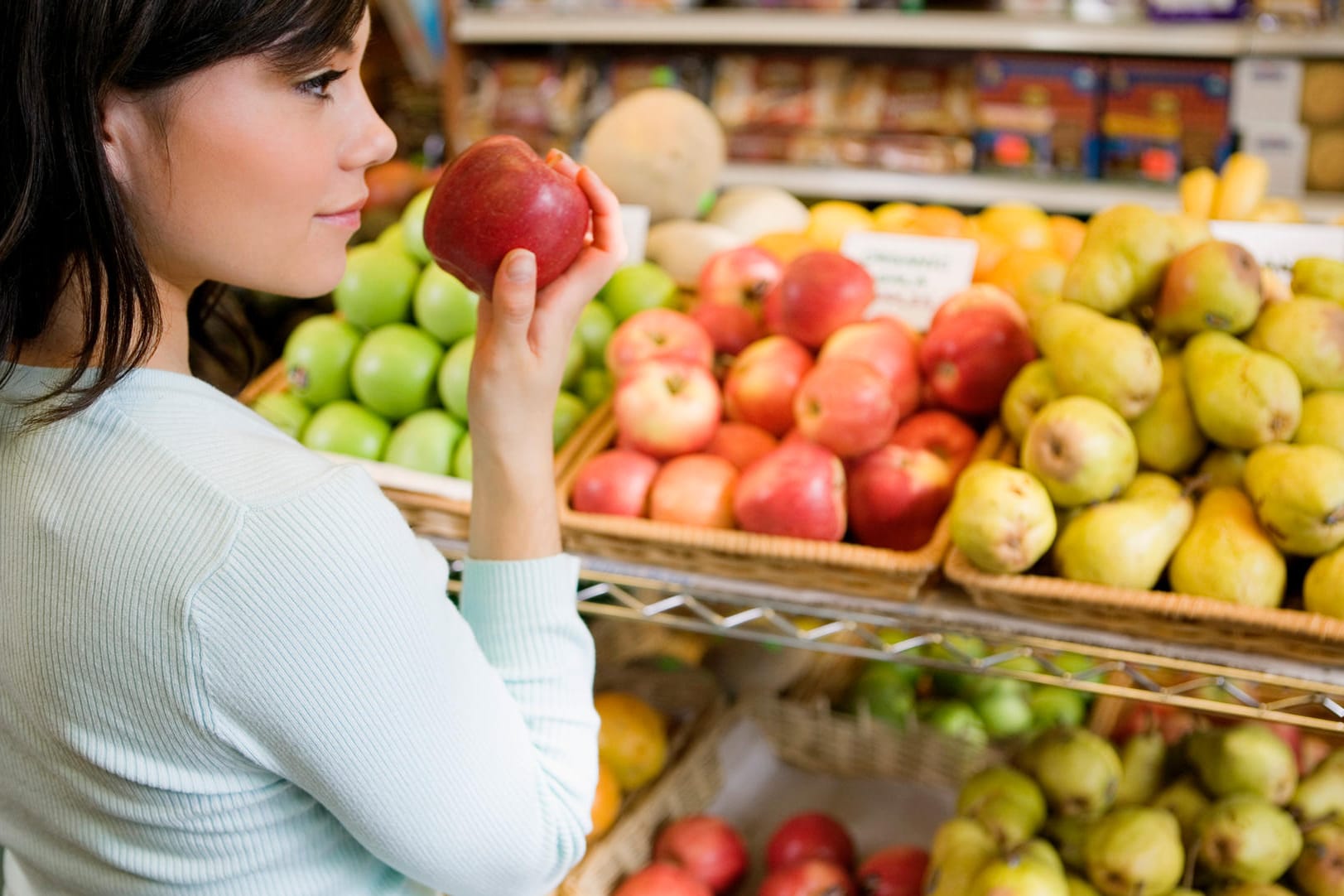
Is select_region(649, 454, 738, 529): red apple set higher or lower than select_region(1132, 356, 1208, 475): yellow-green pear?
lower

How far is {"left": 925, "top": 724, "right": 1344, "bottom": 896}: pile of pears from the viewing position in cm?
105

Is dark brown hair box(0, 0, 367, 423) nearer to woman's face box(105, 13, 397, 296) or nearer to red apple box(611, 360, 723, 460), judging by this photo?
woman's face box(105, 13, 397, 296)

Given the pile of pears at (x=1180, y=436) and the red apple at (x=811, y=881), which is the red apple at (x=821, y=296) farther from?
the red apple at (x=811, y=881)

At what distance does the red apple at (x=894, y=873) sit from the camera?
47.9 inches

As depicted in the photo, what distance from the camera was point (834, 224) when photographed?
1617mm

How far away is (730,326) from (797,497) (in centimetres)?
35

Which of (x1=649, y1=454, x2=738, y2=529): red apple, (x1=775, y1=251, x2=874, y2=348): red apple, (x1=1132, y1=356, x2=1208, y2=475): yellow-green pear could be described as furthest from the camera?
(x1=775, y1=251, x2=874, y2=348): red apple

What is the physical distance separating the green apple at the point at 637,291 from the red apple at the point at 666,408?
24 cm

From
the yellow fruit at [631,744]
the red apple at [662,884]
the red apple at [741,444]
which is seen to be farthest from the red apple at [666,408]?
the red apple at [662,884]

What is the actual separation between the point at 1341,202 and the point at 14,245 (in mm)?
2687

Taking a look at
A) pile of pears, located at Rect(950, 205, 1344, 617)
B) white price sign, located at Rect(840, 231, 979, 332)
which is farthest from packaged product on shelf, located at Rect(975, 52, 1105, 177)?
pile of pears, located at Rect(950, 205, 1344, 617)

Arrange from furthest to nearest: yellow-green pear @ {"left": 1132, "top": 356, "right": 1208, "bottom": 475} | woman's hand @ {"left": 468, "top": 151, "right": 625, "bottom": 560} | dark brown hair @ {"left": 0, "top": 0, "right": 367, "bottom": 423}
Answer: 1. yellow-green pear @ {"left": 1132, "top": 356, "right": 1208, "bottom": 475}
2. woman's hand @ {"left": 468, "top": 151, "right": 625, "bottom": 560}
3. dark brown hair @ {"left": 0, "top": 0, "right": 367, "bottom": 423}

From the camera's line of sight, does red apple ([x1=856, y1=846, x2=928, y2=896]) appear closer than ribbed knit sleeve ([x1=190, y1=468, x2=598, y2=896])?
No

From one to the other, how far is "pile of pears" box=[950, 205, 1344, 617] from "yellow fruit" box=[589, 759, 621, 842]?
1.81ft
